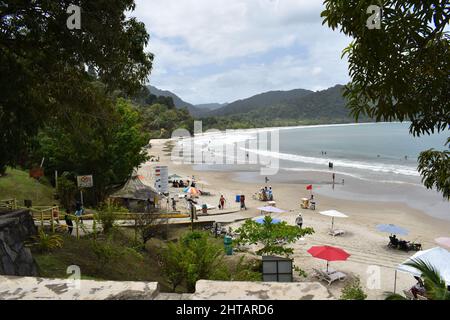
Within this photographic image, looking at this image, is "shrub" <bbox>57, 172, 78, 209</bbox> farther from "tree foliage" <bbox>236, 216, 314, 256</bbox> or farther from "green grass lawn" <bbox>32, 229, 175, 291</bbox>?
"tree foliage" <bbox>236, 216, 314, 256</bbox>

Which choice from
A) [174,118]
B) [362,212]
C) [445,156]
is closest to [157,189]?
[362,212]

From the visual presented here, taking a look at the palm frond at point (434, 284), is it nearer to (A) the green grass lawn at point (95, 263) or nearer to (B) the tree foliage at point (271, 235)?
(A) the green grass lawn at point (95, 263)

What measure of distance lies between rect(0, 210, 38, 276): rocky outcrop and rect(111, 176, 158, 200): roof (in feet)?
48.7

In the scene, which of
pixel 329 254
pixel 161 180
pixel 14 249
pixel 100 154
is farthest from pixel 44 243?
pixel 161 180

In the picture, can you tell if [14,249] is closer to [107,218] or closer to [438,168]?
[107,218]

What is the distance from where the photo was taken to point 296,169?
175 ft

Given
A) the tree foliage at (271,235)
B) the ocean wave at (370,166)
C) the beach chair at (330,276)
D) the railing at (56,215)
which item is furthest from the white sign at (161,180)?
the ocean wave at (370,166)

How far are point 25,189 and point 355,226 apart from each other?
2174 cm

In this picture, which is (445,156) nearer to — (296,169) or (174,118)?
(296,169)

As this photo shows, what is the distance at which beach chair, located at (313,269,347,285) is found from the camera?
577 inches

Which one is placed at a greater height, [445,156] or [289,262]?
[445,156]

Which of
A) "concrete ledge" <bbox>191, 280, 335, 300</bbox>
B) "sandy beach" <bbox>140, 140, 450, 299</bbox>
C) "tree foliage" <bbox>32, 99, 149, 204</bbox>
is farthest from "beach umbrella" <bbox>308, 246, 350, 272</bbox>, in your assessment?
"tree foliage" <bbox>32, 99, 149, 204</bbox>

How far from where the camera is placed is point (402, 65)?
428 cm

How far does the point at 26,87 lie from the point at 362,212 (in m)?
26.4
